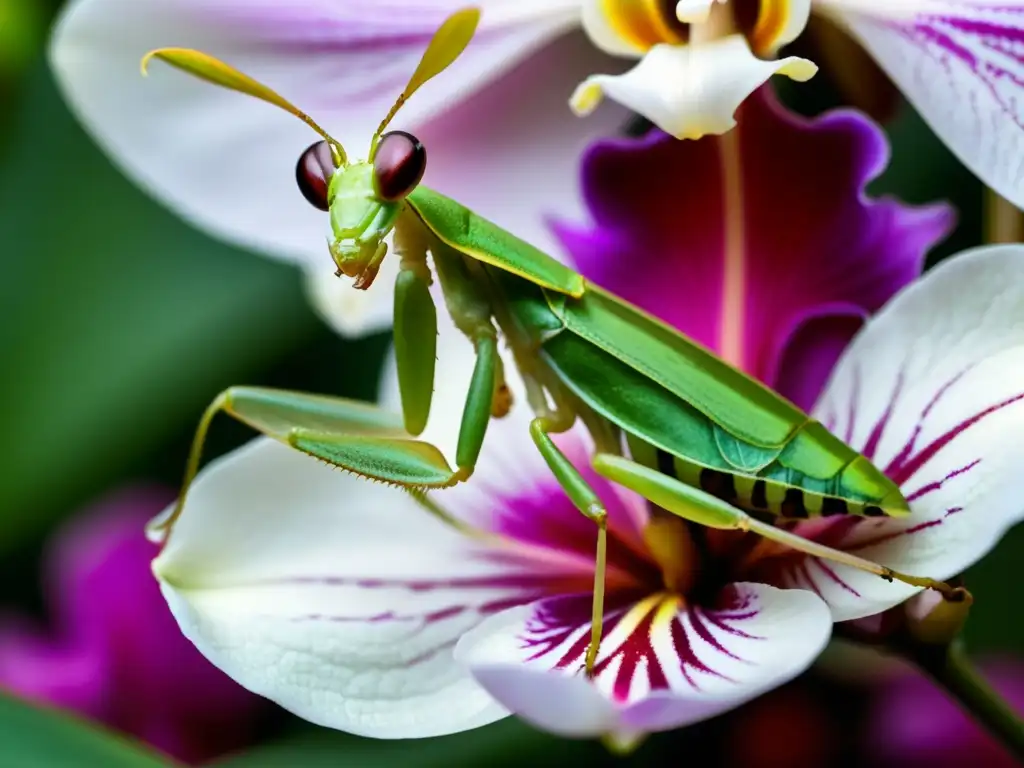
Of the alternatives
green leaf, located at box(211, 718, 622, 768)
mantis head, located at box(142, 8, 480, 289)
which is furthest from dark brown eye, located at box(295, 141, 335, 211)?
green leaf, located at box(211, 718, 622, 768)

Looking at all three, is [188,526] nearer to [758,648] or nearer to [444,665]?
[444,665]

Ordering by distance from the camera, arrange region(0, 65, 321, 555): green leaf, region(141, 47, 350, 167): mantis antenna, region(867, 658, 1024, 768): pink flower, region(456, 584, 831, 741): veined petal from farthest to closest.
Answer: region(0, 65, 321, 555): green leaf, region(867, 658, 1024, 768): pink flower, region(141, 47, 350, 167): mantis antenna, region(456, 584, 831, 741): veined petal

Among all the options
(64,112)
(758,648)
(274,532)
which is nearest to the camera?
(758,648)

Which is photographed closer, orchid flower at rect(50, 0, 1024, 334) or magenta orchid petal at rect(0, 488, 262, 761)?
orchid flower at rect(50, 0, 1024, 334)

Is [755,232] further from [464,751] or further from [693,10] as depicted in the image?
[464,751]

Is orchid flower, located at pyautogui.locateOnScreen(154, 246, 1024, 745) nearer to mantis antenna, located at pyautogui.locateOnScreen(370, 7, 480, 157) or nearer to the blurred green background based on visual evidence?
mantis antenna, located at pyautogui.locateOnScreen(370, 7, 480, 157)

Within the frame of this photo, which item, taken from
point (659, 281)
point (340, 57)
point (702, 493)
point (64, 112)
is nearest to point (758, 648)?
point (702, 493)

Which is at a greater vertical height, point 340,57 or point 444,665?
point 340,57

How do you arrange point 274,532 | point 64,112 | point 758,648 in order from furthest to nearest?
point 64,112 < point 274,532 < point 758,648
